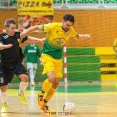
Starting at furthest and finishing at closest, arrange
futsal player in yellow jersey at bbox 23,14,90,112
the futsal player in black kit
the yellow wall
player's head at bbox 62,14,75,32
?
the yellow wall
the futsal player in black kit
futsal player in yellow jersey at bbox 23,14,90,112
player's head at bbox 62,14,75,32

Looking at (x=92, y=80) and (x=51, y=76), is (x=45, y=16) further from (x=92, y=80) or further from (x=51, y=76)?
(x=51, y=76)

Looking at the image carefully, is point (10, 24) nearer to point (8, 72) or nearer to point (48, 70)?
point (8, 72)

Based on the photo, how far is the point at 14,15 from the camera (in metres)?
22.9

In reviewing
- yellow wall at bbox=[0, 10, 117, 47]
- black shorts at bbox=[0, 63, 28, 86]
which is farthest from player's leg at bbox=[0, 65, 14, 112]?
yellow wall at bbox=[0, 10, 117, 47]

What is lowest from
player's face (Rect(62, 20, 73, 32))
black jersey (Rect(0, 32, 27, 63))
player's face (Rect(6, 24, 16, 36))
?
black jersey (Rect(0, 32, 27, 63))

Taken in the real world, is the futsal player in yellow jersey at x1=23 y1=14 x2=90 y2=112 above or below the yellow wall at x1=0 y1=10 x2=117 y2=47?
above

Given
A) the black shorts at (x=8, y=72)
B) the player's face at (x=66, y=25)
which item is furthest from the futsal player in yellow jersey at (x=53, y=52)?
the black shorts at (x=8, y=72)

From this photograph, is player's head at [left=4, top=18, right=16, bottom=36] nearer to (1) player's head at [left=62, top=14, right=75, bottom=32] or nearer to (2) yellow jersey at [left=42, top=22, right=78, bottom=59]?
(2) yellow jersey at [left=42, top=22, right=78, bottom=59]

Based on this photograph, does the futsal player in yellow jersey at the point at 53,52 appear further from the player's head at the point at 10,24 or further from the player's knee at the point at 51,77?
the player's head at the point at 10,24

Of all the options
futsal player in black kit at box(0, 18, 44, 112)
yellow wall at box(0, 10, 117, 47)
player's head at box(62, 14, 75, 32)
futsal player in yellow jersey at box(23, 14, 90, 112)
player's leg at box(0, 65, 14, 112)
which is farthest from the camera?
yellow wall at box(0, 10, 117, 47)

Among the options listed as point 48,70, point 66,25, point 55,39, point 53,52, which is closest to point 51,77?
point 48,70

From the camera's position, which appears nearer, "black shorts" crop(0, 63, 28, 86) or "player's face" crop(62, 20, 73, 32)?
"player's face" crop(62, 20, 73, 32)

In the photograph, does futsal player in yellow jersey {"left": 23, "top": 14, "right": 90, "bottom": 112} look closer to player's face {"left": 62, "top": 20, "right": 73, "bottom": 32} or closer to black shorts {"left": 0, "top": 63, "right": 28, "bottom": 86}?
player's face {"left": 62, "top": 20, "right": 73, "bottom": 32}

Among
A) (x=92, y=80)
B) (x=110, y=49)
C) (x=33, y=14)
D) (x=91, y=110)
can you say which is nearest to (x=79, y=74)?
(x=92, y=80)
